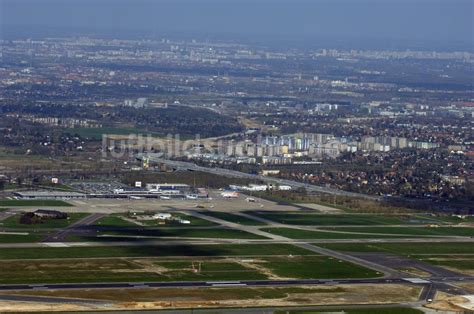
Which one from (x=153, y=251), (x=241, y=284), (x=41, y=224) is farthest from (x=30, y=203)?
(x=241, y=284)

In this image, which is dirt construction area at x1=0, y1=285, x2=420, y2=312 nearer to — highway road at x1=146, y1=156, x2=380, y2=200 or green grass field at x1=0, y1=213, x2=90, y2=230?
green grass field at x1=0, y1=213, x2=90, y2=230

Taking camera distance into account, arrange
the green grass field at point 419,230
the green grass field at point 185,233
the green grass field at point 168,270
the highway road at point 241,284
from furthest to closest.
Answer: the green grass field at point 419,230 < the green grass field at point 185,233 < the green grass field at point 168,270 < the highway road at point 241,284

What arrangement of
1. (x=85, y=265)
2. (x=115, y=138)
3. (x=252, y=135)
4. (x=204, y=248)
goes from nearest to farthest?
(x=85, y=265) → (x=204, y=248) → (x=115, y=138) → (x=252, y=135)

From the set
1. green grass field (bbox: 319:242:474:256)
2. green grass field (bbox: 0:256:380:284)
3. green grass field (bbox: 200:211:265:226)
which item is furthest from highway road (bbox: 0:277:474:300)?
green grass field (bbox: 200:211:265:226)

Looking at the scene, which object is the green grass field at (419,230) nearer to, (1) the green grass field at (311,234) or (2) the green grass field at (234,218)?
(1) the green grass field at (311,234)

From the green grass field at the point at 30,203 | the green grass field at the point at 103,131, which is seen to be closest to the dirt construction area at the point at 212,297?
the green grass field at the point at 30,203

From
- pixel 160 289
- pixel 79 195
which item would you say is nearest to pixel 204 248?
pixel 160 289

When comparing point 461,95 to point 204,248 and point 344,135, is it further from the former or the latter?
point 204,248
